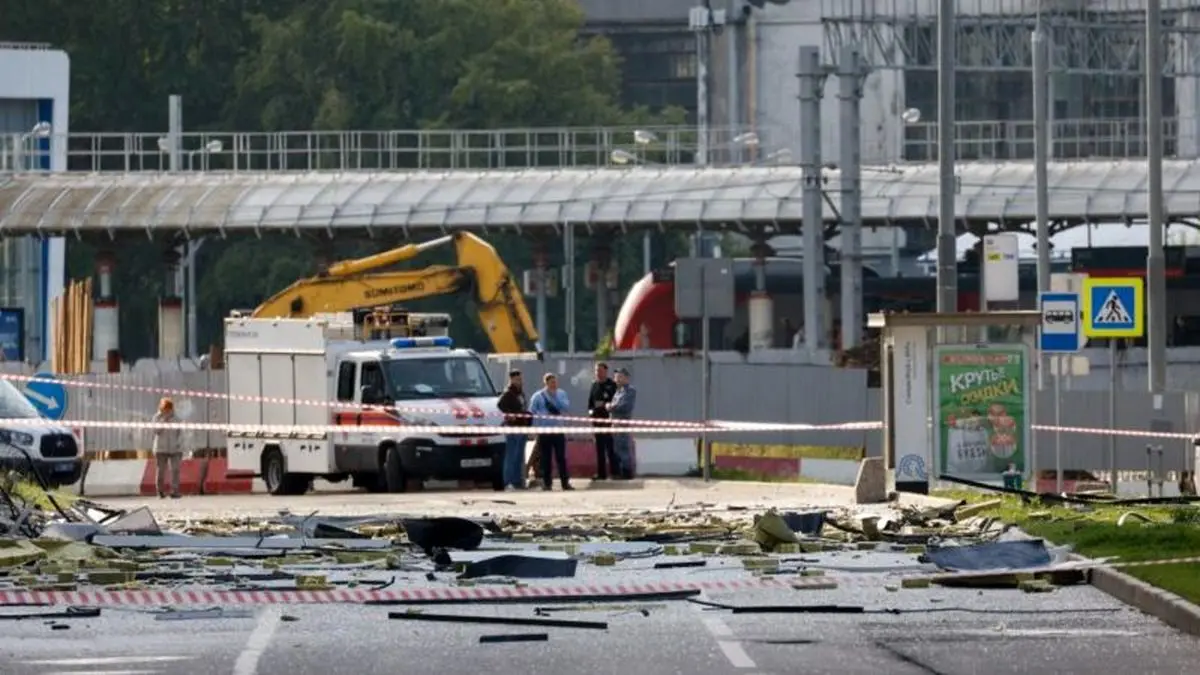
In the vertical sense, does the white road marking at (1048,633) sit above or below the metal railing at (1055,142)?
below

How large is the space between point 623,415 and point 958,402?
10391 millimetres

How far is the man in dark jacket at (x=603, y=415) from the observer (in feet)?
142

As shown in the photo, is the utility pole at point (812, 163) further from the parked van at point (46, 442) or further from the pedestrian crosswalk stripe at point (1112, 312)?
the pedestrian crosswalk stripe at point (1112, 312)

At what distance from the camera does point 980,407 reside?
3353 cm

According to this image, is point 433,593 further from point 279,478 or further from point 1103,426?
point 1103,426

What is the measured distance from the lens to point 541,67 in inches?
3969

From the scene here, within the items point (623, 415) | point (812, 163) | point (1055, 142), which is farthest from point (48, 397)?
point (1055, 142)

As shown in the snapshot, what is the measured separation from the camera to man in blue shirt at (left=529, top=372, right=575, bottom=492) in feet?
138

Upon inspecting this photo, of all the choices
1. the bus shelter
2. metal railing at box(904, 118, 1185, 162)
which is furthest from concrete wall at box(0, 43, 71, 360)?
the bus shelter

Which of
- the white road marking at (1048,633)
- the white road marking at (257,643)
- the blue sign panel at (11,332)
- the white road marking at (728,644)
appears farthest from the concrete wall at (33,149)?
the white road marking at (1048,633)

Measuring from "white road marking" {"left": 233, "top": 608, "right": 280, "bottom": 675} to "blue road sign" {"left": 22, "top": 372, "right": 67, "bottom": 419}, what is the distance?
2832 centimetres

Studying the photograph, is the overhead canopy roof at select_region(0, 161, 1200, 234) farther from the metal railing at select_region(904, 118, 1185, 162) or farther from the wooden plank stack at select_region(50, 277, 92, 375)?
the wooden plank stack at select_region(50, 277, 92, 375)

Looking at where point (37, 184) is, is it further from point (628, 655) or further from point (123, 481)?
point (628, 655)

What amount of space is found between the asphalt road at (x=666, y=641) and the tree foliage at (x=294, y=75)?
2914 inches
